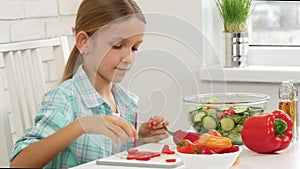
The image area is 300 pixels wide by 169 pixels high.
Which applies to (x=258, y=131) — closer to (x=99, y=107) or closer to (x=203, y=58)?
(x=99, y=107)

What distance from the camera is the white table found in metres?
1.43

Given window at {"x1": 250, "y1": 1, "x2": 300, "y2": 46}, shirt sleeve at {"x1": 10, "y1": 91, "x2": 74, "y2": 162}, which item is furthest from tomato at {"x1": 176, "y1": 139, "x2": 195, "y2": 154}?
A: window at {"x1": 250, "y1": 1, "x2": 300, "y2": 46}

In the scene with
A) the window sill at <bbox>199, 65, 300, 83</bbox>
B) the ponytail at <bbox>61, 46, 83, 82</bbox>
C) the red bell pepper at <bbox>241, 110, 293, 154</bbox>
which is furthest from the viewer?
the window sill at <bbox>199, 65, 300, 83</bbox>

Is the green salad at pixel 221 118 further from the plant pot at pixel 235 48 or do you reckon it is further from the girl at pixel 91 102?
the plant pot at pixel 235 48

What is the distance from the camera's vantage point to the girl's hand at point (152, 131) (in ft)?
4.90

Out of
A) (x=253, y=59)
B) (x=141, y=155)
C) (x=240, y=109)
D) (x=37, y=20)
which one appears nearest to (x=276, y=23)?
(x=253, y=59)

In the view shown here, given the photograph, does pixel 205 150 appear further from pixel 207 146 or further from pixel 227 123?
pixel 227 123

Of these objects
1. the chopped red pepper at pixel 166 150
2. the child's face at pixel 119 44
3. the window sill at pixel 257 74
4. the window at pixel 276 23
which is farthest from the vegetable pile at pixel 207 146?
the window at pixel 276 23

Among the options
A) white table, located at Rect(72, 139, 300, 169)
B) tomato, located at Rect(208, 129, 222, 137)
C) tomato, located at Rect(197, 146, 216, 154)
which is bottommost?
white table, located at Rect(72, 139, 300, 169)

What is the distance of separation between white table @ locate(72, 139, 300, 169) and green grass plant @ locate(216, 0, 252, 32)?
978mm

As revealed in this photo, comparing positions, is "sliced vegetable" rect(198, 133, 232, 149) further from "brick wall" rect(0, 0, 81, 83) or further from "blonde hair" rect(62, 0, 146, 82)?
"brick wall" rect(0, 0, 81, 83)

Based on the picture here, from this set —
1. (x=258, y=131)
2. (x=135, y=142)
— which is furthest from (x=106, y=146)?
Answer: (x=258, y=131)

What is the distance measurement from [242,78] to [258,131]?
94cm

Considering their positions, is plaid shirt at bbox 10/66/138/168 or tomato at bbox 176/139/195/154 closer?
tomato at bbox 176/139/195/154
